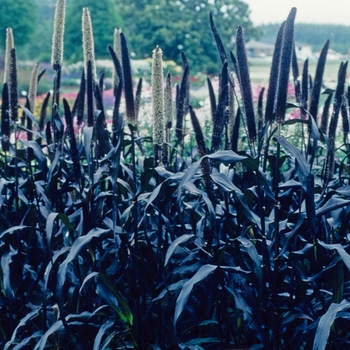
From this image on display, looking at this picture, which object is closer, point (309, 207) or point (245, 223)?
point (309, 207)

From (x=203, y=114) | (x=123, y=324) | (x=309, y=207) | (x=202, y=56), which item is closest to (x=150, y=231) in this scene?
(x=123, y=324)

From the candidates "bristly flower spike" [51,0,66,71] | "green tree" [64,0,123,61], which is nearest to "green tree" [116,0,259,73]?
"green tree" [64,0,123,61]

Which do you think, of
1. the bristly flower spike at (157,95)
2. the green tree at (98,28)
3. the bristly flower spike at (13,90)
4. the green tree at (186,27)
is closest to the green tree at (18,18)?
the green tree at (98,28)

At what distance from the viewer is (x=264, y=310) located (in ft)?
6.57

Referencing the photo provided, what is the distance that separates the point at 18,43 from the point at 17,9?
168 cm

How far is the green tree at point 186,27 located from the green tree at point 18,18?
517 centimetres

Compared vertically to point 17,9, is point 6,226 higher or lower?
lower

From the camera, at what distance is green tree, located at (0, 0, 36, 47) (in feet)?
98.7

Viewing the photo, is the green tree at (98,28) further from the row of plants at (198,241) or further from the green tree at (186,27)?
the row of plants at (198,241)

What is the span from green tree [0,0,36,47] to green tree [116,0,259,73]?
517cm

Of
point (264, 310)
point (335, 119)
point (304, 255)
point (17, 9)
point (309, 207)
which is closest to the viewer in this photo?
point (309, 207)

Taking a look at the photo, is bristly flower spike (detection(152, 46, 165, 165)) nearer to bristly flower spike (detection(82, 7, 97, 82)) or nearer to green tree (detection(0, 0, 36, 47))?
bristly flower spike (detection(82, 7, 97, 82))

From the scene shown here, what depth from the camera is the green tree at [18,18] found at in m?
30.1

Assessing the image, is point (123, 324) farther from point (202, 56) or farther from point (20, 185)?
point (202, 56)
